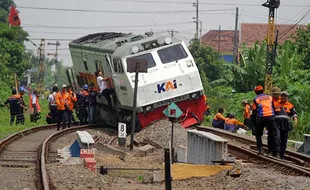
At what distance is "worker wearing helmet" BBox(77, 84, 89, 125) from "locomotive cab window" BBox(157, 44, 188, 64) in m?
4.74

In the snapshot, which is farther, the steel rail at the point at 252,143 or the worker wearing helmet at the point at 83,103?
the worker wearing helmet at the point at 83,103

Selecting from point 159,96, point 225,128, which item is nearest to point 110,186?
point 159,96

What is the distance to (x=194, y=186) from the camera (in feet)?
39.5

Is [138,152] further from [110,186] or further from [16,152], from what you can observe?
[110,186]

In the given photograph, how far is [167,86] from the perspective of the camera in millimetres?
22281

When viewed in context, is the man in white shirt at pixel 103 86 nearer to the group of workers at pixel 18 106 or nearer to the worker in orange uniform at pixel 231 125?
the group of workers at pixel 18 106

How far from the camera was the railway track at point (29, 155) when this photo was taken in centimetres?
1193

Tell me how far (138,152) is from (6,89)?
A: 1385 inches

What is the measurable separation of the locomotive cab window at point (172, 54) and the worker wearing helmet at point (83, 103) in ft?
15.6

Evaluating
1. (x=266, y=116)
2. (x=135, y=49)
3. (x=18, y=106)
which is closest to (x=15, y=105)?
(x=18, y=106)

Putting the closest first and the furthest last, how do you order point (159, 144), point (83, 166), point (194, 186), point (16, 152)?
point (194, 186) < point (83, 166) < point (16, 152) < point (159, 144)

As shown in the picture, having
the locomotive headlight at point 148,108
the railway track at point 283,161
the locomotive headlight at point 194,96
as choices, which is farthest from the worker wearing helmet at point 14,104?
the railway track at point 283,161

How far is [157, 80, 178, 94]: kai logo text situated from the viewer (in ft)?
72.8

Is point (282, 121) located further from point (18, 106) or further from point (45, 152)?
point (18, 106)
